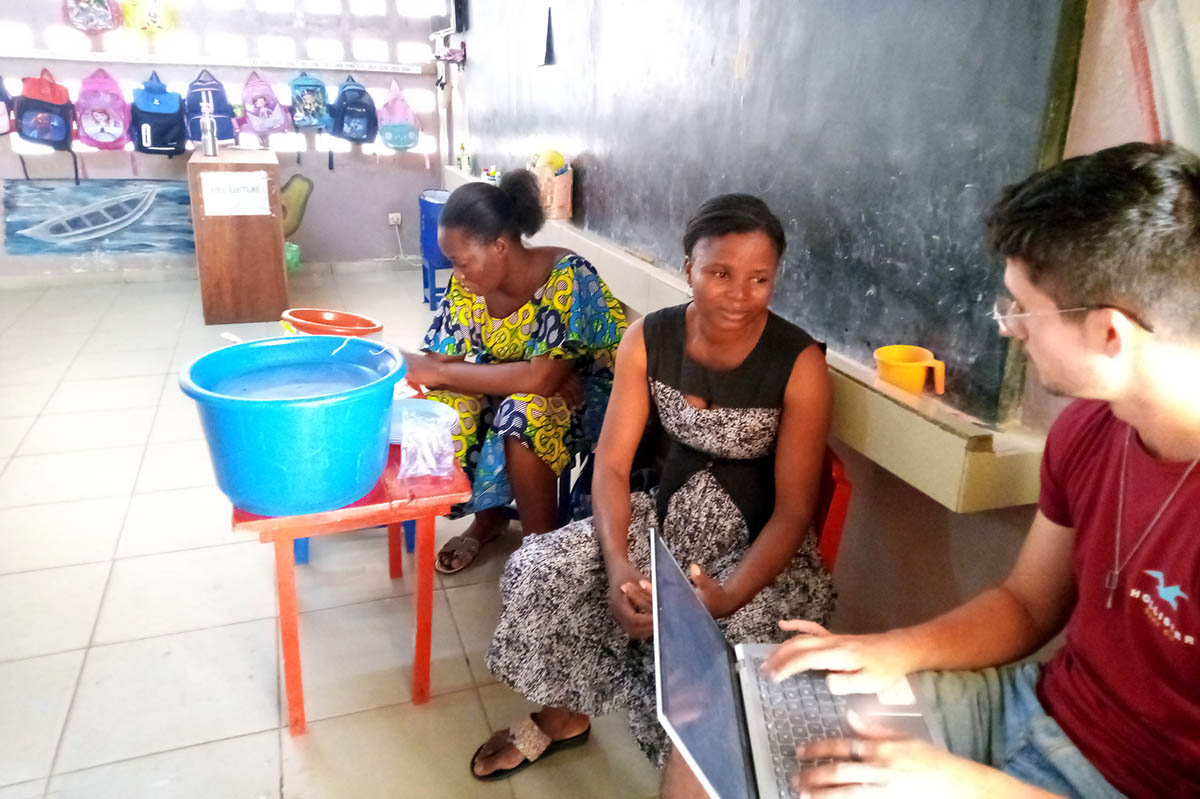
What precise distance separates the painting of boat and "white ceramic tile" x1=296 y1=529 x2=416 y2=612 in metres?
3.44

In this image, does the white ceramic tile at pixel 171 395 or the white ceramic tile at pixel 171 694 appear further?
the white ceramic tile at pixel 171 395

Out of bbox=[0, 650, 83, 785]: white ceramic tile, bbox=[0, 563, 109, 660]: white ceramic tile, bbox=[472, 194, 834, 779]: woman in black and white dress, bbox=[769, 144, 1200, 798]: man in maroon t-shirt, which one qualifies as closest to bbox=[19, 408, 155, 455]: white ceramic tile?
bbox=[0, 563, 109, 660]: white ceramic tile

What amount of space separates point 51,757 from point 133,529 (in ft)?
3.01

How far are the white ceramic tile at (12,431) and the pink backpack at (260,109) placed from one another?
2896 mm

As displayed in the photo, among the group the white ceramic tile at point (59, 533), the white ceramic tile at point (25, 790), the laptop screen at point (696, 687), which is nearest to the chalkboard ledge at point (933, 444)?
the laptop screen at point (696, 687)

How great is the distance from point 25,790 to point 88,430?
6.11 ft

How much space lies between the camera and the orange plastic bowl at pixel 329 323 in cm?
179

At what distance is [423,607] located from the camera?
1631 mm

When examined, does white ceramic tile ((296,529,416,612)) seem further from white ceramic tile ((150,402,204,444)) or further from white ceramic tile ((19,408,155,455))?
white ceramic tile ((19,408,155,455))

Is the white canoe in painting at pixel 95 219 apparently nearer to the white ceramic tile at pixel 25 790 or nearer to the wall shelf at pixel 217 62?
the wall shelf at pixel 217 62

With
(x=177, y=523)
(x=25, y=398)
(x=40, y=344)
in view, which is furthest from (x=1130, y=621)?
(x=40, y=344)

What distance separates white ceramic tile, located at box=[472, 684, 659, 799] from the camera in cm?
151

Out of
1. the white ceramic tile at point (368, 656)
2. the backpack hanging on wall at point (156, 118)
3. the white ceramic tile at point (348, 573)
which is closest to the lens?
the white ceramic tile at point (368, 656)

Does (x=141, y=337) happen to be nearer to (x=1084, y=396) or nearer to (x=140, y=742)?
(x=140, y=742)
